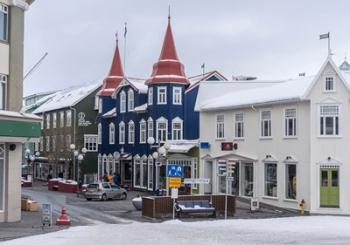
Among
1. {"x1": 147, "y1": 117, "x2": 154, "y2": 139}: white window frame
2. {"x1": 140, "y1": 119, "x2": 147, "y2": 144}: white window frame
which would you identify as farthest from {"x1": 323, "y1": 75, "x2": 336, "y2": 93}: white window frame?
{"x1": 140, "y1": 119, "x2": 147, "y2": 144}: white window frame

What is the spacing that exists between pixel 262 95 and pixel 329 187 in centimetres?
792

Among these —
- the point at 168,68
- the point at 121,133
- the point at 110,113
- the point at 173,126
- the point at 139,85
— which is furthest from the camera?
the point at 110,113

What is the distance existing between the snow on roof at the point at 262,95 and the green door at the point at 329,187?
4.43m

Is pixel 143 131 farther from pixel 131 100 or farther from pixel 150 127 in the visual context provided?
pixel 131 100

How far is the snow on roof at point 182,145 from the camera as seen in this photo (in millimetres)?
45531

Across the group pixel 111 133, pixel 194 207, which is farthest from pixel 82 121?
pixel 194 207

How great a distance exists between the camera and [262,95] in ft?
130

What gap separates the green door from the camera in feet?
113

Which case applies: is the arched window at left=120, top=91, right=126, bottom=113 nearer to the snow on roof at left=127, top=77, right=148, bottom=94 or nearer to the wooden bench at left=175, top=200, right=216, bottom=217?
the snow on roof at left=127, top=77, right=148, bottom=94

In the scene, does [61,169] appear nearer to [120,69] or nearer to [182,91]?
[120,69]

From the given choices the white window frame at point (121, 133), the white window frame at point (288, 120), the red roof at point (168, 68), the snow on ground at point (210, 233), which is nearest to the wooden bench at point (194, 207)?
the snow on ground at point (210, 233)

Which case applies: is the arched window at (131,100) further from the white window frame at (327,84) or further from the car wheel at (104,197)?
the white window frame at (327,84)

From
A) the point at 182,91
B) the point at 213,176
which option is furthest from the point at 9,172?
the point at 182,91

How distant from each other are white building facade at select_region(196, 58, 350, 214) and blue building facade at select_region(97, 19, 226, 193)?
5.33 metres
